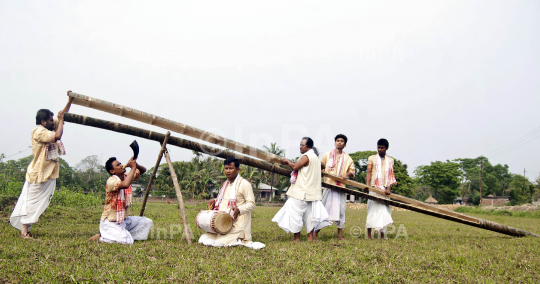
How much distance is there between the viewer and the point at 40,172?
5.51 m

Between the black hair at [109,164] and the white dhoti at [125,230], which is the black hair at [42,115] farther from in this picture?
the white dhoti at [125,230]

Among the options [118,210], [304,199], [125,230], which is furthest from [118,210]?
[304,199]

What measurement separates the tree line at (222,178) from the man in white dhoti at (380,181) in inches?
479

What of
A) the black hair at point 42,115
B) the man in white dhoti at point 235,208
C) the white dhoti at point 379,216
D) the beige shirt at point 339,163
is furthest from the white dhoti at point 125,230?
the white dhoti at point 379,216

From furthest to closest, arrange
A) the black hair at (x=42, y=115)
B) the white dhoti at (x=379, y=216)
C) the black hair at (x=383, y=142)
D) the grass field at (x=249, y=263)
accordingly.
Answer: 1. the black hair at (x=383, y=142)
2. the white dhoti at (x=379, y=216)
3. the black hair at (x=42, y=115)
4. the grass field at (x=249, y=263)

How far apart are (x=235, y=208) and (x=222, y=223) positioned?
0.33 meters

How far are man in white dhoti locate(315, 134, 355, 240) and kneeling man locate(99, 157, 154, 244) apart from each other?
3.92 m

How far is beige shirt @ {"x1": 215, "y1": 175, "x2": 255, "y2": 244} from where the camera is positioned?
Result: 211 inches

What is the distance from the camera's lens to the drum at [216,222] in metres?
5.13

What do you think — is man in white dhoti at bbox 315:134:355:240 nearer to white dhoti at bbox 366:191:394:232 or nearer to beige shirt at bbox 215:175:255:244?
white dhoti at bbox 366:191:394:232

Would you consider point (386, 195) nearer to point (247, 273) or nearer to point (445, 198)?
point (247, 273)

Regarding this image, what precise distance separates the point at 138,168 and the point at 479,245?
6.65m

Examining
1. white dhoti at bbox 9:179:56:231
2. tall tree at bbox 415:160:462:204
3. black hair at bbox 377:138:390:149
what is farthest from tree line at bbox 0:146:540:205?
black hair at bbox 377:138:390:149

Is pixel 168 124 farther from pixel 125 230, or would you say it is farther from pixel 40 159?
pixel 40 159
